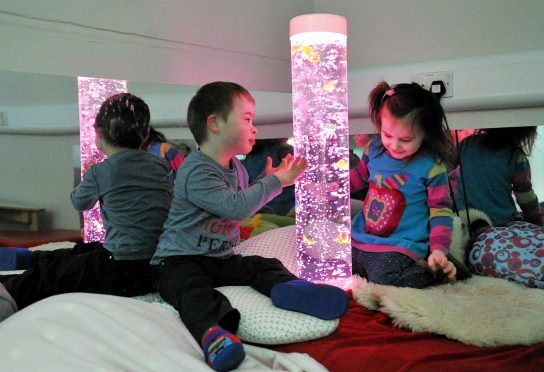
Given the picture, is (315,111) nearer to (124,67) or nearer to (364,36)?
(124,67)

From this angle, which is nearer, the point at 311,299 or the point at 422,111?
the point at 311,299

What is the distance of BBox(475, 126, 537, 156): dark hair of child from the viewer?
1788mm

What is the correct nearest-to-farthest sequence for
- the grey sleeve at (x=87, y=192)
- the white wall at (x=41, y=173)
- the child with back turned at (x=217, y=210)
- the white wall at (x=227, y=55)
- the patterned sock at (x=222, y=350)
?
1. the patterned sock at (x=222, y=350)
2. the child with back turned at (x=217, y=210)
3. the grey sleeve at (x=87, y=192)
4. the white wall at (x=227, y=55)
5. the white wall at (x=41, y=173)

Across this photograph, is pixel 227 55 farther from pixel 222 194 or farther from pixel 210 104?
pixel 222 194

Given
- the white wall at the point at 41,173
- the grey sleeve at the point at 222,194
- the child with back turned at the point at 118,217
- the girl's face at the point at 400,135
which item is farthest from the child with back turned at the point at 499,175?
the white wall at the point at 41,173

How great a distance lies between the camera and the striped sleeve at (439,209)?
1.49 meters

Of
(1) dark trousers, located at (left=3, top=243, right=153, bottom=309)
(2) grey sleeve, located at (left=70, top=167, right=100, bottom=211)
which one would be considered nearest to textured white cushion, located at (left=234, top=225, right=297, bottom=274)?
(1) dark trousers, located at (left=3, top=243, right=153, bottom=309)

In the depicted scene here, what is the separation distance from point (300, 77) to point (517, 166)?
78 cm

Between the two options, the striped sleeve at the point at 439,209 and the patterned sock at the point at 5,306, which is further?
the striped sleeve at the point at 439,209

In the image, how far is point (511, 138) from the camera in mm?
1812

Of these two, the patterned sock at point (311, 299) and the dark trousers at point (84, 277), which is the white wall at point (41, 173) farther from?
the patterned sock at point (311, 299)

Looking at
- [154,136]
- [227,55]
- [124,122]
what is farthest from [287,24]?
[124,122]

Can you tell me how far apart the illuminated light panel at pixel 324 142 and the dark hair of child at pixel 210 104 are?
183 millimetres

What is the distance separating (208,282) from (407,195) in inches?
24.5
